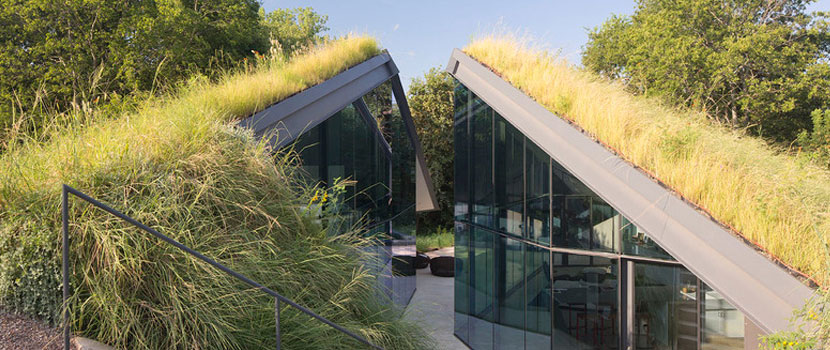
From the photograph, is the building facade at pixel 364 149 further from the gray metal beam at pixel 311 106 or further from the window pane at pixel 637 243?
the window pane at pixel 637 243

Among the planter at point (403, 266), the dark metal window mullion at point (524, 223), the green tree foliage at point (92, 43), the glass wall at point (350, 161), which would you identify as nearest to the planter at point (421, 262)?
the planter at point (403, 266)

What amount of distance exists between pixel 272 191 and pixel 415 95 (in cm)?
2441

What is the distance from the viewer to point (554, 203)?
7.68m

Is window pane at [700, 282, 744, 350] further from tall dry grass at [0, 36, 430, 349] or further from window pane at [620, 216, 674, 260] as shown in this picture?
tall dry grass at [0, 36, 430, 349]

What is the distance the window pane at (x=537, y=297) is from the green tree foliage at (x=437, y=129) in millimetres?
19135

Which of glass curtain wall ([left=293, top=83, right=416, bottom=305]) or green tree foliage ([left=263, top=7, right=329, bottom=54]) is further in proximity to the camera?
green tree foliage ([left=263, top=7, right=329, bottom=54])

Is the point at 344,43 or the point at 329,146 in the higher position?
the point at 344,43

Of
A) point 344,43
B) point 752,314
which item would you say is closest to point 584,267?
point 752,314

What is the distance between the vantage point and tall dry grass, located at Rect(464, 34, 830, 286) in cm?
504

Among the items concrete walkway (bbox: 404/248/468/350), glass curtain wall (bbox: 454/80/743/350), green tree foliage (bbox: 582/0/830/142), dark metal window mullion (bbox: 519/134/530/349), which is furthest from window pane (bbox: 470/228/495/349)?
green tree foliage (bbox: 582/0/830/142)

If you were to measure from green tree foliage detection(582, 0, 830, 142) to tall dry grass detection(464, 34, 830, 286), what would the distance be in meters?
15.8

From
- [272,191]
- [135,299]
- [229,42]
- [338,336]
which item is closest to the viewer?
[135,299]

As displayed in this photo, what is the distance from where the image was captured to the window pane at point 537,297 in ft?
25.9

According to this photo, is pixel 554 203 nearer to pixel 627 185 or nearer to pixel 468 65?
pixel 627 185
